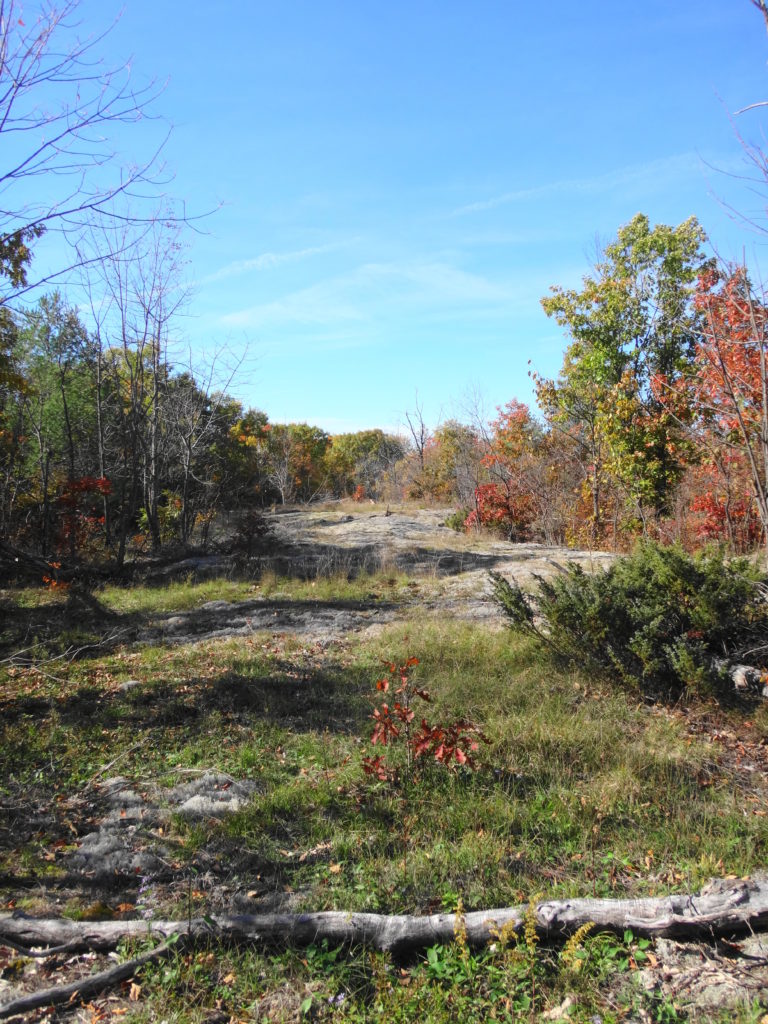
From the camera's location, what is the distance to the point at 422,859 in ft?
10.6

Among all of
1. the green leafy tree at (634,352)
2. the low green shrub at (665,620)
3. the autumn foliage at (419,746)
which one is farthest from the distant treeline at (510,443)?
the autumn foliage at (419,746)

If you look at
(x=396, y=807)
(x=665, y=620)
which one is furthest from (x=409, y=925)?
(x=665, y=620)

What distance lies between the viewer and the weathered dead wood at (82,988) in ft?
7.73

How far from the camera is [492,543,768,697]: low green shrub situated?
5204 mm

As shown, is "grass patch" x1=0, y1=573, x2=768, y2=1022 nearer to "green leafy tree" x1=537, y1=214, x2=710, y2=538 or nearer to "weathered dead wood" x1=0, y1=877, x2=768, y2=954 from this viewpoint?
"weathered dead wood" x1=0, y1=877, x2=768, y2=954

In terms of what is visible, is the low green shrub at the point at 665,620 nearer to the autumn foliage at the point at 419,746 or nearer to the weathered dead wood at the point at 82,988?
the autumn foliage at the point at 419,746

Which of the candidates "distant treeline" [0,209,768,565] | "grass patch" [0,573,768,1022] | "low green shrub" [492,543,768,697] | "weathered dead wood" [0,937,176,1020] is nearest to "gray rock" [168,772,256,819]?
"grass patch" [0,573,768,1022]

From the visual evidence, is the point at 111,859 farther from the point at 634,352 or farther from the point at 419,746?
the point at 634,352

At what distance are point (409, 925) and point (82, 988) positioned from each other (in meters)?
1.28

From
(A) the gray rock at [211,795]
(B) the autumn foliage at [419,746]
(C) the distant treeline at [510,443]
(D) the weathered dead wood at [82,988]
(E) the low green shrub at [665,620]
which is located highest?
(C) the distant treeline at [510,443]

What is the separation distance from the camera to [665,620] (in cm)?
548

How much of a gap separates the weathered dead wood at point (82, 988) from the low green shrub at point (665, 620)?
406cm

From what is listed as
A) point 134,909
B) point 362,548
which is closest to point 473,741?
point 134,909

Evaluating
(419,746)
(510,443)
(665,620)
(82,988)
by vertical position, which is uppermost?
(510,443)
